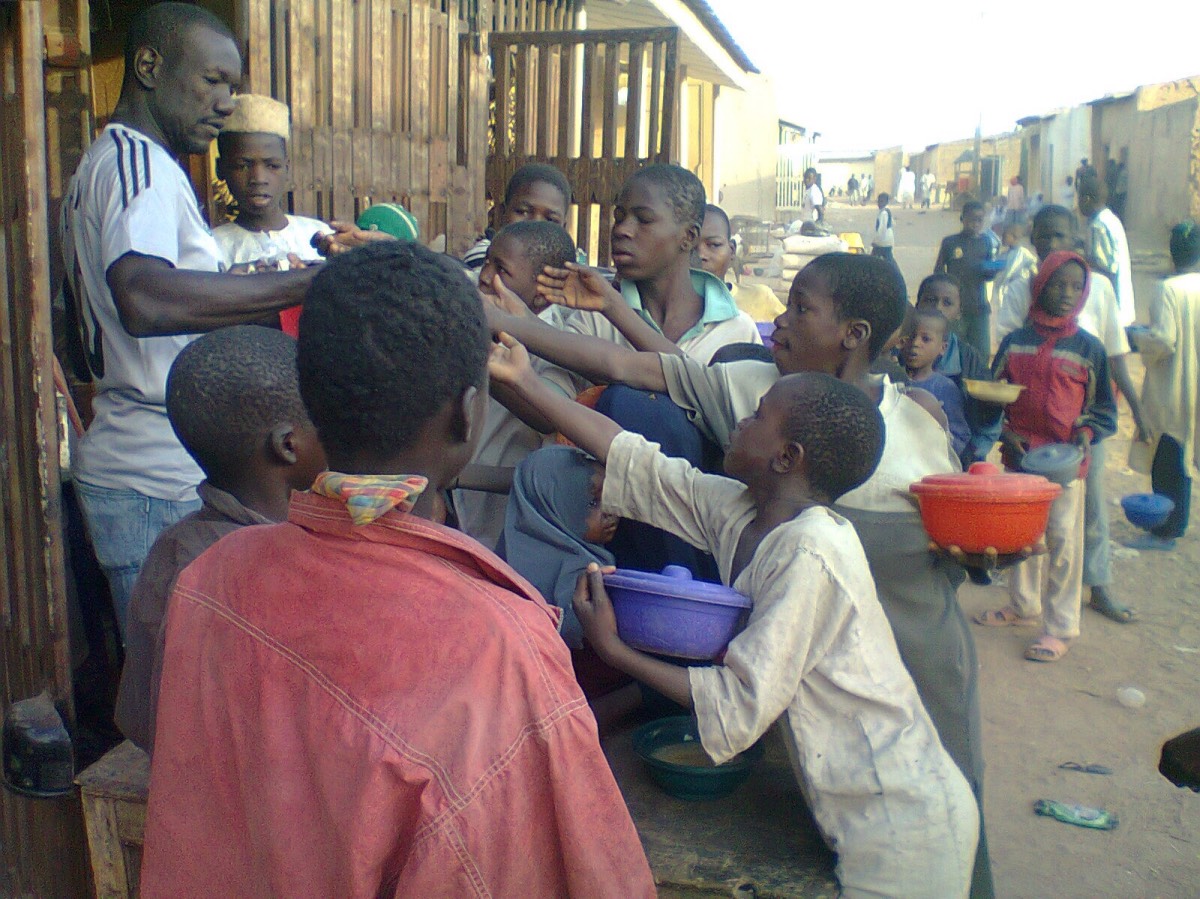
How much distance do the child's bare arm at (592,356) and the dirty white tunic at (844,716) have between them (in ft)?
2.19

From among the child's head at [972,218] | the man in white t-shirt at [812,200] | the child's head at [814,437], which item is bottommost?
the child's head at [814,437]

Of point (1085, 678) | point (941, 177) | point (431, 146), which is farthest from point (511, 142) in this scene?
point (941, 177)

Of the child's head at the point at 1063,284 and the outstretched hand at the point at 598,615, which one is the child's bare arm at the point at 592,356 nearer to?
the outstretched hand at the point at 598,615

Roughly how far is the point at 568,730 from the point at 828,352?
4.75ft

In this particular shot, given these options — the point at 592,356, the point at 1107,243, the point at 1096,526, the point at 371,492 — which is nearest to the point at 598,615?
the point at 592,356

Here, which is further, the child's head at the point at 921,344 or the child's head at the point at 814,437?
the child's head at the point at 921,344

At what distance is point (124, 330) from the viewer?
2.32 m

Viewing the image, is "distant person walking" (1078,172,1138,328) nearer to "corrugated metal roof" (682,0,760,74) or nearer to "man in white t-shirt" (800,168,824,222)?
"corrugated metal roof" (682,0,760,74)

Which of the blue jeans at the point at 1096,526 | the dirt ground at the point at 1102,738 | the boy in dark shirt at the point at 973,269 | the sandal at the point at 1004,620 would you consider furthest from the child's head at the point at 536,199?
the boy in dark shirt at the point at 973,269

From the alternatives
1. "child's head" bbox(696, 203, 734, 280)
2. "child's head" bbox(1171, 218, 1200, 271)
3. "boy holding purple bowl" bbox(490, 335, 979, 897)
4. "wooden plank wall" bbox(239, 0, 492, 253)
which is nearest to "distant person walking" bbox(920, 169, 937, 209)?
"child's head" bbox(1171, 218, 1200, 271)

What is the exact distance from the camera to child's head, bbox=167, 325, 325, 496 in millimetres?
1965

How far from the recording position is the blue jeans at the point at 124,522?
2.36m

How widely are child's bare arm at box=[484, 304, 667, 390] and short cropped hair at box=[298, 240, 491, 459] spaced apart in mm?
1190

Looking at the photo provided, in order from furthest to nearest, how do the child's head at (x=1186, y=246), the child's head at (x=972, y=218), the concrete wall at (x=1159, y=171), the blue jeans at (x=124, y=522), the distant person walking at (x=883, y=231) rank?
1. the concrete wall at (x=1159, y=171)
2. the distant person walking at (x=883, y=231)
3. the child's head at (x=972, y=218)
4. the child's head at (x=1186, y=246)
5. the blue jeans at (x=124, y=522)
